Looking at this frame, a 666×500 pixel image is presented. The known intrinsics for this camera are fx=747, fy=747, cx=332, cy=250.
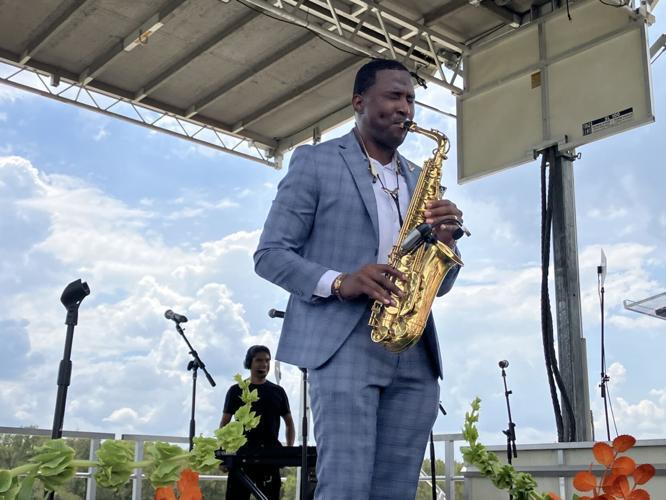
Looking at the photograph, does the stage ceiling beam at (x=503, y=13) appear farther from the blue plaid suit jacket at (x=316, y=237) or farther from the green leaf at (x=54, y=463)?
the green leaf at (x=54, y=463)

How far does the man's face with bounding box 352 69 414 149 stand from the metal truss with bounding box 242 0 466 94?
5473mm

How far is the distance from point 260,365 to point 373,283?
463 centimetres

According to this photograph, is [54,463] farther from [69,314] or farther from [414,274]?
[69,314]

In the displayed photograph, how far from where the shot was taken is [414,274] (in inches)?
75.6

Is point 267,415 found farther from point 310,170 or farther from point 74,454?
point 74,454

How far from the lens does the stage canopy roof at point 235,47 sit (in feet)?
25.7

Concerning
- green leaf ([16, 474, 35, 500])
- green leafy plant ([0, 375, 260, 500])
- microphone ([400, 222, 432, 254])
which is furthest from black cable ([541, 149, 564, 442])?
green leaf ([16, 474, 35, 500])

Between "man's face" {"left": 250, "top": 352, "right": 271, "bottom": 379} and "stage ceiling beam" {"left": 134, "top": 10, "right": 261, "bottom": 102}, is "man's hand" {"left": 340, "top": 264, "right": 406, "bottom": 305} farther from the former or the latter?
"stage ceiling beam" {"left": 134, "top": 10, "right": 261, "bottom": 102}

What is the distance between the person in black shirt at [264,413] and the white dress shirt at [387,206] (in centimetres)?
383

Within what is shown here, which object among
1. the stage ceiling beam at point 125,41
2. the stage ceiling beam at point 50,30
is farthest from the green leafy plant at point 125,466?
the stage ceiling beam at point 50,30

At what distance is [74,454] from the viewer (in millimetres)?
732

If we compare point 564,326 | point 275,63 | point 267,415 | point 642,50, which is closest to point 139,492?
point 267,415

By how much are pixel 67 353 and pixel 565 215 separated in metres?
5.87

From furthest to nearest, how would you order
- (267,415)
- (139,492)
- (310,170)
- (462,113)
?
(462,113) < (267,415) < (139,492) < (310,170)
